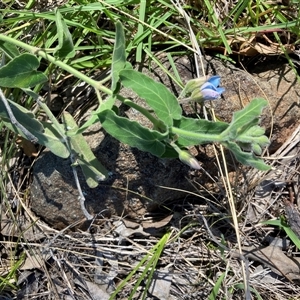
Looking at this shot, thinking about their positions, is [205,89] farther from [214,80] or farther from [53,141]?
[53,141]

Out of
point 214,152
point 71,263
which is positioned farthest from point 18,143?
point 214,152

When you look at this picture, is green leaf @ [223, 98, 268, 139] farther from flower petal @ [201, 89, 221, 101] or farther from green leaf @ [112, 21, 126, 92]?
green leaf @ [112, 21, 126, 92]

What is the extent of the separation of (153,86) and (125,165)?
454 mm

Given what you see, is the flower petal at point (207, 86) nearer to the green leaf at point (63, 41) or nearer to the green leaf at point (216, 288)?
the green leaf at point (63, 41)

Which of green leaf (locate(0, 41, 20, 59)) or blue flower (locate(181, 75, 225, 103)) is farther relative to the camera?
green leaf (locate(0, 41, 20, 59))

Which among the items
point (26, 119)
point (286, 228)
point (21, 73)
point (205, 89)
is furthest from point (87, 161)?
point (286, 228)

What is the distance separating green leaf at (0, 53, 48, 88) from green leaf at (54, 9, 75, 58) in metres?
0.08

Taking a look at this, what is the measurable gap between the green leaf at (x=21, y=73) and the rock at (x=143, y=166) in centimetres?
35

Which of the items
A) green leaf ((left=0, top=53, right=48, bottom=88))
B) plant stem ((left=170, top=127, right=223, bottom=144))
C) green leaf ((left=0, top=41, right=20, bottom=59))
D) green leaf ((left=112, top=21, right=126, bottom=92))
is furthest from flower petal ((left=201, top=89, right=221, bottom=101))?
green leaf ((left=0, top=41, right=20, bottom=59))

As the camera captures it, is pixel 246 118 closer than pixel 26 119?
Yes

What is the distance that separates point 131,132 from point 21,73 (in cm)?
36

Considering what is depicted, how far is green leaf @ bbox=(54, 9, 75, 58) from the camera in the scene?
1.35 m

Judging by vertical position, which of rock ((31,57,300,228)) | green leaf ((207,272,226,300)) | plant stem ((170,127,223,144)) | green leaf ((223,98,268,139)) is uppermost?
green leaf ((223,98,268,139))

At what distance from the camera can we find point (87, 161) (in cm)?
155
